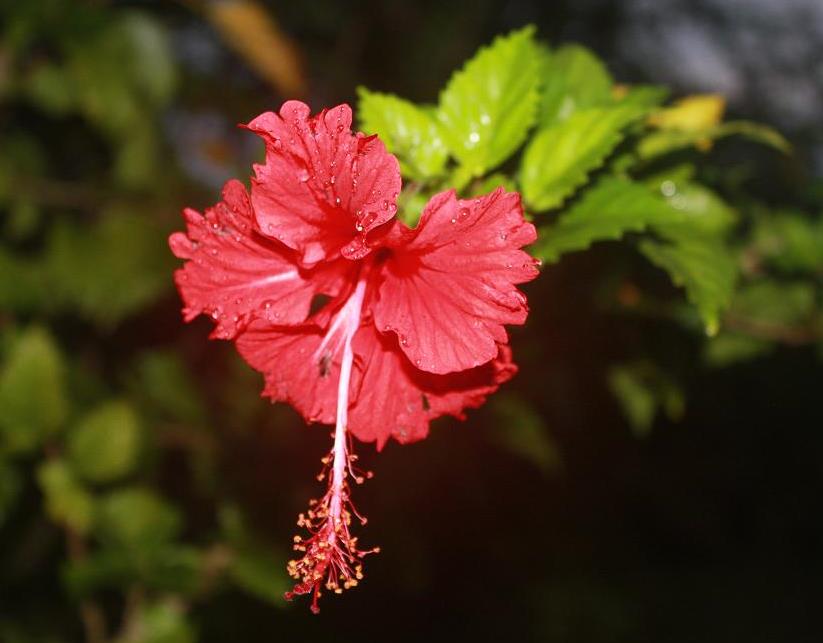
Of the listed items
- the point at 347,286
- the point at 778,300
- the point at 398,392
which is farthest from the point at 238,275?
the point at 778,300

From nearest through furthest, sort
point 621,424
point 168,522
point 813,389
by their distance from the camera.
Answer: point 168,522
point 621,424
point 813,389

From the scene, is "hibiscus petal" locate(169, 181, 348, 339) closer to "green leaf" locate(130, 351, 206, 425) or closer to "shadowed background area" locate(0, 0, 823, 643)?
"shadowed background area" locate(0, 0, 823, 643)

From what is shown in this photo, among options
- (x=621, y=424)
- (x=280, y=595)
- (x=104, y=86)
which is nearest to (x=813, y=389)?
(x=621, y=424)

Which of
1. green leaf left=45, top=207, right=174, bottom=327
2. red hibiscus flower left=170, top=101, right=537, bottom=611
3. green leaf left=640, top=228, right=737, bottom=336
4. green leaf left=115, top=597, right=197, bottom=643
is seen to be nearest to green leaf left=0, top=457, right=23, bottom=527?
green leaf left=115, top=597, right=197, bottom=643

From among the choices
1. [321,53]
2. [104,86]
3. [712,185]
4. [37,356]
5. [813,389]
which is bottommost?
[813,389]

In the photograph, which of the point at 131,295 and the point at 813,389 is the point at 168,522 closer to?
the point at 131,295

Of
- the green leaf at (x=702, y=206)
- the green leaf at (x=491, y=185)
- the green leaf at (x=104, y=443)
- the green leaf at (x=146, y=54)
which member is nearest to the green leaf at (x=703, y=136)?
the green leaf at (x=702, y=206)
